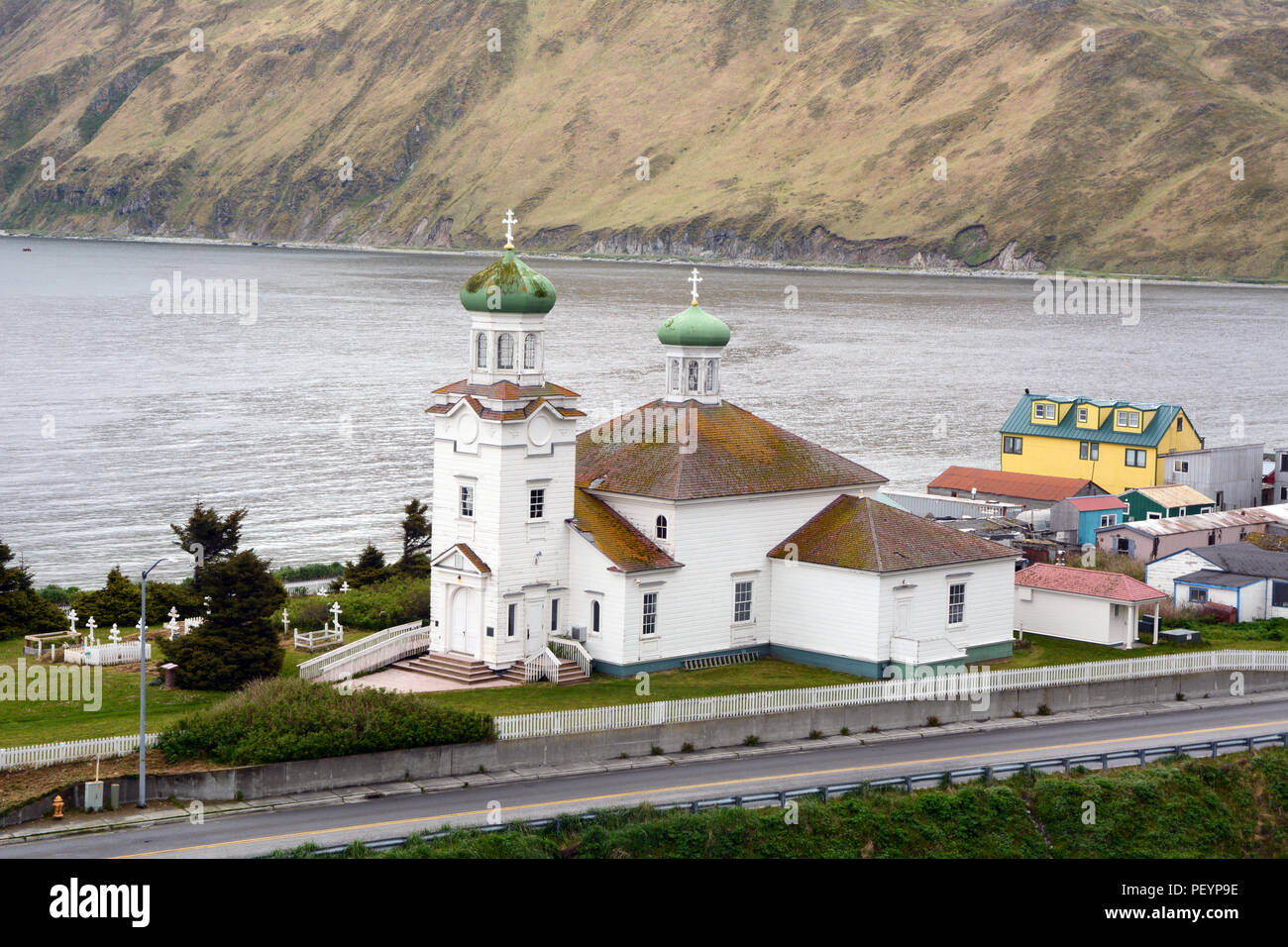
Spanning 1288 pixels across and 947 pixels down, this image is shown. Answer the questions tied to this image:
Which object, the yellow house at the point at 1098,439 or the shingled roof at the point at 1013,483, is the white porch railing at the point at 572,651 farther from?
the yellow house at the point at 1098,439

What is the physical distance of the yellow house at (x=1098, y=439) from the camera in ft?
270

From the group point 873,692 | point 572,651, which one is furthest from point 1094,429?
point 572,651

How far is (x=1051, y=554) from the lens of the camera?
226ft

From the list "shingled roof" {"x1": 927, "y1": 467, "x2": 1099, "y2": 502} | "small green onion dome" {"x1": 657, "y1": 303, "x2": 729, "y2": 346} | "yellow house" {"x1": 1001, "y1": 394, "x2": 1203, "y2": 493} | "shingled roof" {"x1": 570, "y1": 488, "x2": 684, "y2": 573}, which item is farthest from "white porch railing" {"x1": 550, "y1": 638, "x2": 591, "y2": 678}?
"yellow house" {"x1": 1001, "y1": 394, "x2": 1203, "y2": 493}

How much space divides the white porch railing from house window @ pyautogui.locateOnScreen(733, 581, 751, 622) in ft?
16.7

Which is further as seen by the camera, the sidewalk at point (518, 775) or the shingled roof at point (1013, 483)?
the shingled roof at point (1013, 483)

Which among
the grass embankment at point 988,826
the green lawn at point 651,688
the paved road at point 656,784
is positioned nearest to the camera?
the paved road at point 656,784

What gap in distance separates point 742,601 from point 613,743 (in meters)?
11.0

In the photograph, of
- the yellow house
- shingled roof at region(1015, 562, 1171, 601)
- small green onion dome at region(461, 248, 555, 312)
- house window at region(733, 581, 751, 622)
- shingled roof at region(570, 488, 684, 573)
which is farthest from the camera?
the yellow house

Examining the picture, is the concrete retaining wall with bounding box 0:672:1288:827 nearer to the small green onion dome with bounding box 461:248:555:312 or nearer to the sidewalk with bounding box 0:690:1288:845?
the sidewalk with bounding box 0:690:1288:845

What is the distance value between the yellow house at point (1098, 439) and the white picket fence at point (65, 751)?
53.5 m

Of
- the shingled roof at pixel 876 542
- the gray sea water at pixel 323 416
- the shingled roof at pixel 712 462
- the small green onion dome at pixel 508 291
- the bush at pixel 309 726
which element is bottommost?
Answer: the gray sea water at pixel 323 416

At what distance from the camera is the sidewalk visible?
37.5 meters

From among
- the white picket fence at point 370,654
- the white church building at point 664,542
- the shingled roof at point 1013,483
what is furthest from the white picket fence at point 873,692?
the shingled roof at point 1013,483
